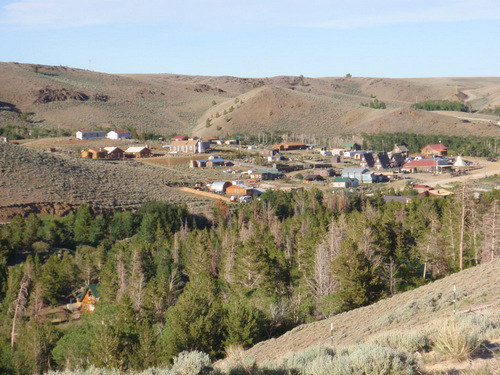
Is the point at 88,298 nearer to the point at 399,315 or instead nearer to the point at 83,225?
the point at 83,225

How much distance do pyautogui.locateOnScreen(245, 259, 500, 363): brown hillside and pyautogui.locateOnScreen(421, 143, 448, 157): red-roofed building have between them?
78594 millimetres

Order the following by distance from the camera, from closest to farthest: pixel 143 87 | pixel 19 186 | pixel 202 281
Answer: pixel 202 281 → pixel 19 186 → pixel 143 87

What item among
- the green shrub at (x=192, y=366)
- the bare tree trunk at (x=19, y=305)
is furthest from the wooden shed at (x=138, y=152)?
the green shrub at (x=192, y=366)

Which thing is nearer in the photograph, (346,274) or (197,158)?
(346,274)

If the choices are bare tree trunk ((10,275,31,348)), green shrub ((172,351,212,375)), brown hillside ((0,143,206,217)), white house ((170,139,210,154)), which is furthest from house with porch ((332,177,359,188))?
green shrub ((172,351,212,375))

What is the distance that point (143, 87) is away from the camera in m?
169

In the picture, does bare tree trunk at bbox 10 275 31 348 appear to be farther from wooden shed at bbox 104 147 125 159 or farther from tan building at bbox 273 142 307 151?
tan building at bbox 273 142 307 151

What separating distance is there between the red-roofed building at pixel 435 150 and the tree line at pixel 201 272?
4831 cm

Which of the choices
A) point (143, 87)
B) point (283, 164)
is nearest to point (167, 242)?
point (283, 164)

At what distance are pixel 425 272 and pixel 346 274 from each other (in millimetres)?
10452

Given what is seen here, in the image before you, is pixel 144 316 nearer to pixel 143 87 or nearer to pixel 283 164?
pixel 283 164

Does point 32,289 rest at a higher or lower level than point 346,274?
lower

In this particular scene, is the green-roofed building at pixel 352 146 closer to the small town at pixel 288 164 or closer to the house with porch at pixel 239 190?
the small town at pixel 288 164

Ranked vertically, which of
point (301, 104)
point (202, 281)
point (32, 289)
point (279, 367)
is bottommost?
point (32, 289)
